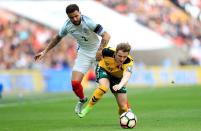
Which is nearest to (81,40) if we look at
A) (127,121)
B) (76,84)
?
(76,84)

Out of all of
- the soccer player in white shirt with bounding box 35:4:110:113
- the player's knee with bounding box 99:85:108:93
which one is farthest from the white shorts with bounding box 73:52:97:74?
the player's knee with bounding box 99:85:108:93

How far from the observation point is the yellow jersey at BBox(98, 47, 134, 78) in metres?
13.3

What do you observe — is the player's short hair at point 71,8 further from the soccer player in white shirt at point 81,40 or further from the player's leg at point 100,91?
the player's leg at point 100,91

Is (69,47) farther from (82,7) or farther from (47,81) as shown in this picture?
(47,81)

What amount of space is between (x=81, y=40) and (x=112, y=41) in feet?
80.6

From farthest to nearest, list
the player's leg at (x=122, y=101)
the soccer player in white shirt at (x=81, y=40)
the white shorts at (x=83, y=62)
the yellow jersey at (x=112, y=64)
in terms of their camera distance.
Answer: the white shorts at (x=83, y=62) < the soccer player in white shirt at (x=81, y=40) < the player's leg at (x=122, y=101) < the yellow jersey at (x=112, y=64)

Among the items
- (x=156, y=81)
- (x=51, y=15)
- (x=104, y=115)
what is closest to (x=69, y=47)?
(x=51, y=15)

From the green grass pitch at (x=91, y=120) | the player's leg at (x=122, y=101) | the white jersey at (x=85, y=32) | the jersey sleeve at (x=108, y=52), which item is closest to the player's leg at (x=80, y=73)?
the white jersey at (x=85, y=32)

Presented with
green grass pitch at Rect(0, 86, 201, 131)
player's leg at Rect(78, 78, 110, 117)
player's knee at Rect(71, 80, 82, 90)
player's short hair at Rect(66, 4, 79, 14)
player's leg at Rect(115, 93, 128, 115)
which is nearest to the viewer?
green grass pitch at Rect(0, 86, 201, 131)

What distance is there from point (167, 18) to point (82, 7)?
22.0ft

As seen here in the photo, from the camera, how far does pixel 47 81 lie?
32688mm

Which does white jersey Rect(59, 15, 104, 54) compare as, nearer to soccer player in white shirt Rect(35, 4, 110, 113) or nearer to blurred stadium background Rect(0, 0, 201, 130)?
soccer player in white shirt Rect(35, 4, 110, 113)

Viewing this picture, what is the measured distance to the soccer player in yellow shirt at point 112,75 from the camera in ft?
42.8

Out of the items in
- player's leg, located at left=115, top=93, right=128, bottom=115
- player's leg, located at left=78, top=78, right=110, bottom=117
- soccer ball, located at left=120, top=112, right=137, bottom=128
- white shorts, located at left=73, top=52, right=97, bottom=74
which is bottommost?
soccer ball, located at left=120, top=112, right=137, bottom=128
